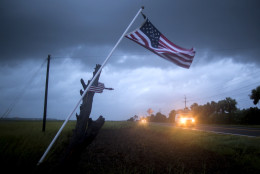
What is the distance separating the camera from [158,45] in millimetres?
5590

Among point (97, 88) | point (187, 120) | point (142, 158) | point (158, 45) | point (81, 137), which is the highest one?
point (158, 45)

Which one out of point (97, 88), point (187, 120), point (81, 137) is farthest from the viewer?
point (187, 120)

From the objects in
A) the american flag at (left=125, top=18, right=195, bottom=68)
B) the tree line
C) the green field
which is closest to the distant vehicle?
the tree line

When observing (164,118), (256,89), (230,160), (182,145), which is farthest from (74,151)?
(164,118)

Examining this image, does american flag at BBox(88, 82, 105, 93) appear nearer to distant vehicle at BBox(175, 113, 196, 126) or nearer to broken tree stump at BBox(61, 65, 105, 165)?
broken tree stump at BBox(61, 65, 105, 165)

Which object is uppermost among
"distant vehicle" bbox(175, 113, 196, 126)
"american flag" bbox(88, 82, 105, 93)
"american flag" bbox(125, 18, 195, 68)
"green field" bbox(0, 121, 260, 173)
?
"american flag" bbox(125, 18, 195, 68)

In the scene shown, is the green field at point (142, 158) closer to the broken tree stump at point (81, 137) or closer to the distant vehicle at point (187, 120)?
the broken tree stump at point (81, 137)

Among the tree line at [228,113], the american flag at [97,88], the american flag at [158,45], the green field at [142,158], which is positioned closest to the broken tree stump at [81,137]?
the green field at [142,158]

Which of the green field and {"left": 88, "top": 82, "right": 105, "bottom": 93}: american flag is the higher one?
{"left": 88, "top": 82, "right": 105, "bottom": 93}: american flag

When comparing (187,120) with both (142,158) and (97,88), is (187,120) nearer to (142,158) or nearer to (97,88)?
(142,158)

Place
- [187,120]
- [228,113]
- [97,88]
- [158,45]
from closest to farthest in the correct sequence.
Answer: [97,88]
[158,45]
[187,120]
[228,113]

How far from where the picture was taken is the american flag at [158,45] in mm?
5166

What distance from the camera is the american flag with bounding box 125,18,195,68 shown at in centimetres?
517

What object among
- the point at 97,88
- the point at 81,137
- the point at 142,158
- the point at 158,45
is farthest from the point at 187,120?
the point at 81,137
